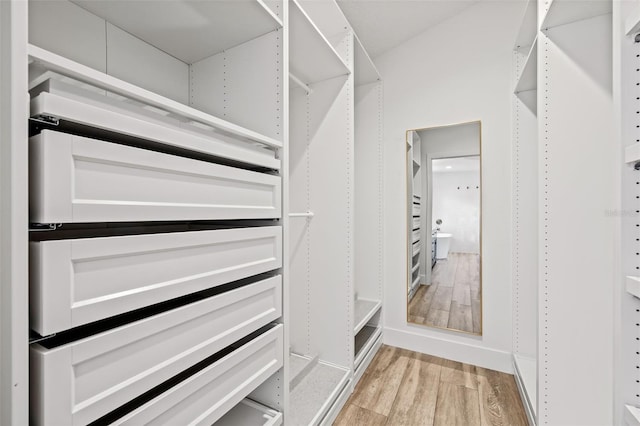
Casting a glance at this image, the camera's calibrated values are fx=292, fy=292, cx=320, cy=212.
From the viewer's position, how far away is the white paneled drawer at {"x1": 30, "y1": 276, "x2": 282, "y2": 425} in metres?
0.51

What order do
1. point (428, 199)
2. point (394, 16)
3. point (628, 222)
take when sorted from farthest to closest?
point (428, 199) < point (394, 16) < point (628, 222)

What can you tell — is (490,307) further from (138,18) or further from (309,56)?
(138,18)

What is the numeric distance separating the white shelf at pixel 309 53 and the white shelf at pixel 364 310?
5.21 ft

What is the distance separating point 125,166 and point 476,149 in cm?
217

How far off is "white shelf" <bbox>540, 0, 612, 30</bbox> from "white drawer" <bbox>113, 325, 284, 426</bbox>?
5.53ft

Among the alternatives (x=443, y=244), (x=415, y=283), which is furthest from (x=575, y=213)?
(x=415, y=283)

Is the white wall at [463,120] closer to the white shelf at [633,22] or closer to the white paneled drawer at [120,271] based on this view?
the white shelf at [633,22]

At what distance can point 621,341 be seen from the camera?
82 cm

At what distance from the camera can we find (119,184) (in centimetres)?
61

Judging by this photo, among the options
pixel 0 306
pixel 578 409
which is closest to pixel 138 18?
pixel 0 306

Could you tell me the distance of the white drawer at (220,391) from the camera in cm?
70

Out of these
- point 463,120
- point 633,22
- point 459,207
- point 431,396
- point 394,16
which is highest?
point 394,16

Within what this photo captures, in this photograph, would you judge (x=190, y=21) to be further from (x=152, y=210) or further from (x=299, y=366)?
(x=299, y=366)

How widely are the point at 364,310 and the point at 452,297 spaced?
26.7 inches
